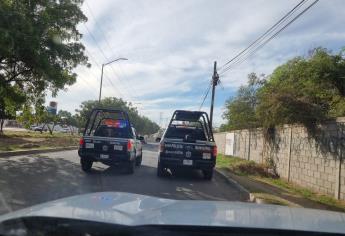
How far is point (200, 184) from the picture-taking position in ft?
50.5

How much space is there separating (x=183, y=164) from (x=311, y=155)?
4187 millimetres

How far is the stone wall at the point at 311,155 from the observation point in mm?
12782

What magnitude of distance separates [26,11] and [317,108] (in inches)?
455

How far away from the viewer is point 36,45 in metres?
18.3

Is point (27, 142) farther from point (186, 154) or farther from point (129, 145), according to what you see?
point (186, 154)

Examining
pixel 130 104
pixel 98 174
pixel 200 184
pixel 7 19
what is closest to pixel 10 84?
pixel 7 19

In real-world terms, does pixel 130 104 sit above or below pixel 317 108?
above

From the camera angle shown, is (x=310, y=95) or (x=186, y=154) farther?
(x=310, y=95)

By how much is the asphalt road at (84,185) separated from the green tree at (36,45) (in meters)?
4.34

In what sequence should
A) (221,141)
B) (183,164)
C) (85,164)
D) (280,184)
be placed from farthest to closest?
1. (221,141)
2. (85,164)
3. (280,184)
4. (183,164)

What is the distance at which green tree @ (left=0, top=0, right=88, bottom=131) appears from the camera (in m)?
17.0

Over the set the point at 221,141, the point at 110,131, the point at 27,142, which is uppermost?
the point at 221,141

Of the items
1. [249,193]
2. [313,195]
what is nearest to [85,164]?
[249,193]

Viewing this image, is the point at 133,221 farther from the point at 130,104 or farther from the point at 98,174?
the point at 130,104
